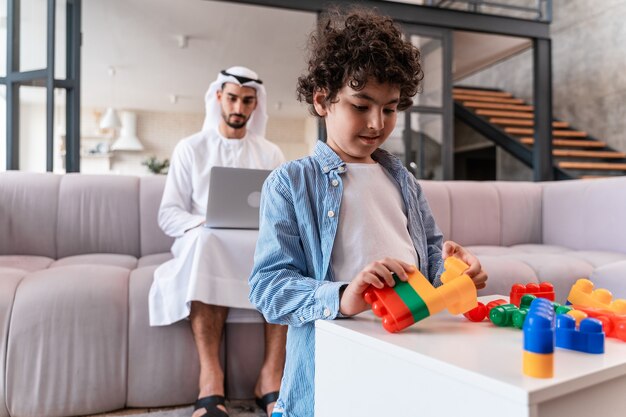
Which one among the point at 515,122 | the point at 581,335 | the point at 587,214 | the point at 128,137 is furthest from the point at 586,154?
the point at 128,137

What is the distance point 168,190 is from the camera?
2.15m

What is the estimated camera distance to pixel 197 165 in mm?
2221

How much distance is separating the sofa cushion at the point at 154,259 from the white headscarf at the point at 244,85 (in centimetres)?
61

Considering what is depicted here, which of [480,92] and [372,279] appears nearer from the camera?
[372,279]

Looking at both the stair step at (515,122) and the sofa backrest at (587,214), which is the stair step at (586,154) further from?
the sofa backrest at (587,214)

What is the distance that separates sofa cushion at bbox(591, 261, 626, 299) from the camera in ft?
6.30

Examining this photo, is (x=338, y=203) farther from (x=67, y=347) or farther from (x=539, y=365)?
(x=67, y=347)

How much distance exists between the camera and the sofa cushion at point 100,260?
2.03 meters

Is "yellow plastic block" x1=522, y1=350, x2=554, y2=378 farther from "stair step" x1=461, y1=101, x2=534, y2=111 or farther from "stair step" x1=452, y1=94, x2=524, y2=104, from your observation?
"stair step" x1=452, y1=94, x2=524, y2=104

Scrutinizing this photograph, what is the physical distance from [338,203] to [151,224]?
1.68 metres

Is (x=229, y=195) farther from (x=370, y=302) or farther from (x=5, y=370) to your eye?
(x=370, y=302)

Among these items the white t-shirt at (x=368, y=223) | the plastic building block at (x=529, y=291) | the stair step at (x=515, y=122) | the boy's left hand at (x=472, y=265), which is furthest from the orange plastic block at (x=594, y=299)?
the stair step at (x=515, y=122)

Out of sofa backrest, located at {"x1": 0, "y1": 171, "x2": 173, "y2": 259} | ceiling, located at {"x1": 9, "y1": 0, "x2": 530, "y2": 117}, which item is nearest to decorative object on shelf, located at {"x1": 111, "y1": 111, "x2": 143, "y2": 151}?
ceiling, located at {"x1": 9, "y1": 0, "x2": 530, "y2": 117}

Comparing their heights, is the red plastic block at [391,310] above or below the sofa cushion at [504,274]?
above
